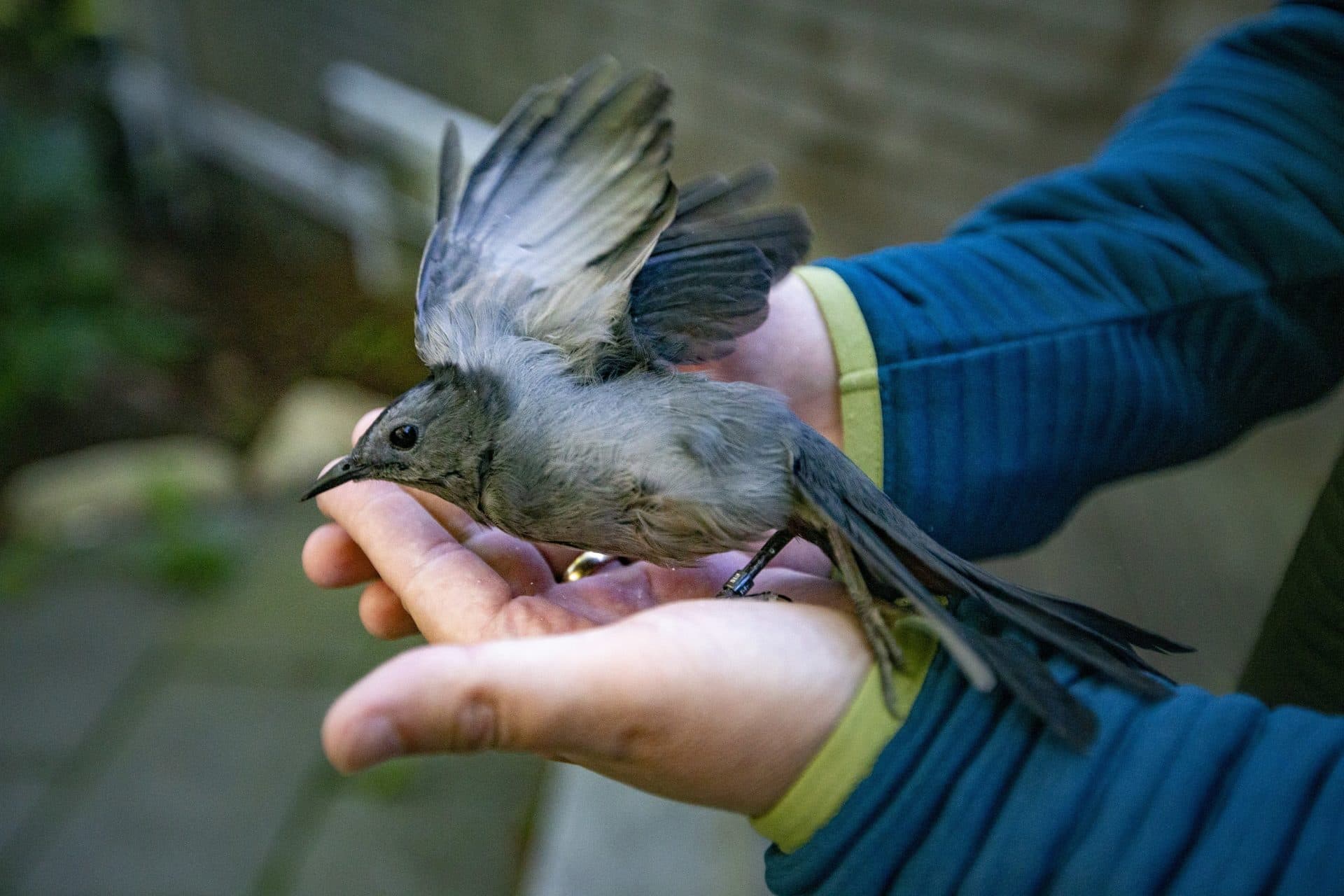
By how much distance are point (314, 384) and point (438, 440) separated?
3.59 meters

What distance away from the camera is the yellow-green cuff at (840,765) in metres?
1.16

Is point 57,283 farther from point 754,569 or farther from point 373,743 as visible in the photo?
point 373,743

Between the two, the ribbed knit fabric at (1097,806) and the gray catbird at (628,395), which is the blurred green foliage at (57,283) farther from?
the ribbed knit fabric at (1097,806)

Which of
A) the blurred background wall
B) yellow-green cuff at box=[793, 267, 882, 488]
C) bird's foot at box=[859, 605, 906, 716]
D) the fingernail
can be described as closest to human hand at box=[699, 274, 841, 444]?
yellow-green cuff at box=[793, 267, 882, 488]

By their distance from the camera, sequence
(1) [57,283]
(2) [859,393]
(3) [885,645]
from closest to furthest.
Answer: (3) [885,645]
(2) [859,393]
(1) [57,283]

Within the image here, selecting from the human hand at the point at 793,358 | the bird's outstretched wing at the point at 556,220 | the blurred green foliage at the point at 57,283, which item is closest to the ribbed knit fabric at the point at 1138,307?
the human hand at the point at 793,358

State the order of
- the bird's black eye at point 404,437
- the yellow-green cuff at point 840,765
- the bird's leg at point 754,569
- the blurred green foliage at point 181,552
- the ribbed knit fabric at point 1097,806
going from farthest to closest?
the blurred green foliage at point 181,552 < the bird's black eye at point 404,437 < the bird's leg at point 754,569 < the yellow-green cuff at point 840,765 < the ribbed knit fabric at point 1097,806

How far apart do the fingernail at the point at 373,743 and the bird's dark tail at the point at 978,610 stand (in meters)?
0.61

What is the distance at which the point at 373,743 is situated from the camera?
1.01 meters

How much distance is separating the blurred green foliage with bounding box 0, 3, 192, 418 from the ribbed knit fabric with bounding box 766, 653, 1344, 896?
454cm

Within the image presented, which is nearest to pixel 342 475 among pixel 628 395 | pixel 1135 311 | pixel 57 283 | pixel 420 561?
pixel 420 561

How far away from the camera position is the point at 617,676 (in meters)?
1.08

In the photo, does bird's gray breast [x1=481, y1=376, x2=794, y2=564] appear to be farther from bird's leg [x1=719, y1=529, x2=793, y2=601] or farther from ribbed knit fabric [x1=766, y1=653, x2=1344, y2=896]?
ribbed knit fabric [x1=766, y1=653, x2=1344, y2=896]

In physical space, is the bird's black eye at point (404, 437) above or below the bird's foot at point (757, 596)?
above
